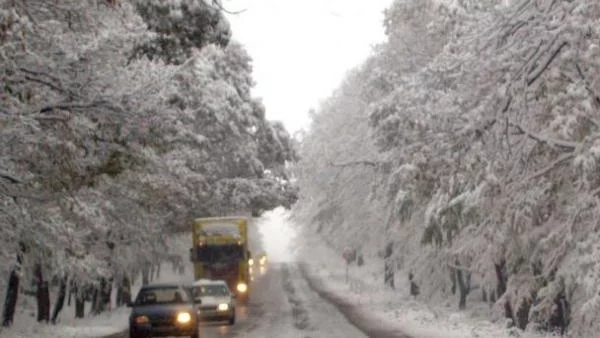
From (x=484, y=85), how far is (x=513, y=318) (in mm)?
19005

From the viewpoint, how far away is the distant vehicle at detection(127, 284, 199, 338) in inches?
969

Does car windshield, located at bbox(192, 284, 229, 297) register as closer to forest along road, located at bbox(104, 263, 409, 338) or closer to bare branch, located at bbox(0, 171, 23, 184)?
forest along road, located at bbox(104, 263, 409, 338)

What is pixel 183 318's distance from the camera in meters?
24.9

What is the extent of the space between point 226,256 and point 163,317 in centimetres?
2399

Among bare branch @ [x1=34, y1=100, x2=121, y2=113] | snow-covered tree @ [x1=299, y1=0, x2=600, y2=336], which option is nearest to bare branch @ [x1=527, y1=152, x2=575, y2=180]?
snow-covered tree @ [x1=299, y1=0, x2=600, y2=336]

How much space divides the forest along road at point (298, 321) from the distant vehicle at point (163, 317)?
3233mm

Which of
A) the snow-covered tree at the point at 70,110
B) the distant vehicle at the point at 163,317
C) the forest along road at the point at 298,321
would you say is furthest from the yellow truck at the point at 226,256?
the distant vehicle at the point at 163,317

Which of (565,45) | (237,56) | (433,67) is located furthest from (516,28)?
(237,56)

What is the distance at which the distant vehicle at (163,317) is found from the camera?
24.6m

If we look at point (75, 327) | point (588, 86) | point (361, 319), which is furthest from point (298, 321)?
point (588, 86)

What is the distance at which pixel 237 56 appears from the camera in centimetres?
5197

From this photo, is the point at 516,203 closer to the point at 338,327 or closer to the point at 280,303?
the point at 338,327

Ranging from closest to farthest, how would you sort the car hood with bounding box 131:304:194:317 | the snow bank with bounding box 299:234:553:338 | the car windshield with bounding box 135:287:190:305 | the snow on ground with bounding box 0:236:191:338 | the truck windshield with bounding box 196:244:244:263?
the car hood with bounding box 131:304:194:317, the car windshield with bounding box 135:287:190:305, the snow bank with bounding box 299:234:553:338, the snow on ground with bounding box 0:236:191:338, the truck windshield with bounding box 196:244:244:263

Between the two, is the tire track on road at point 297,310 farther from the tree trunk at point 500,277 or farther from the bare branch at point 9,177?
the bare branch at point 9,177
